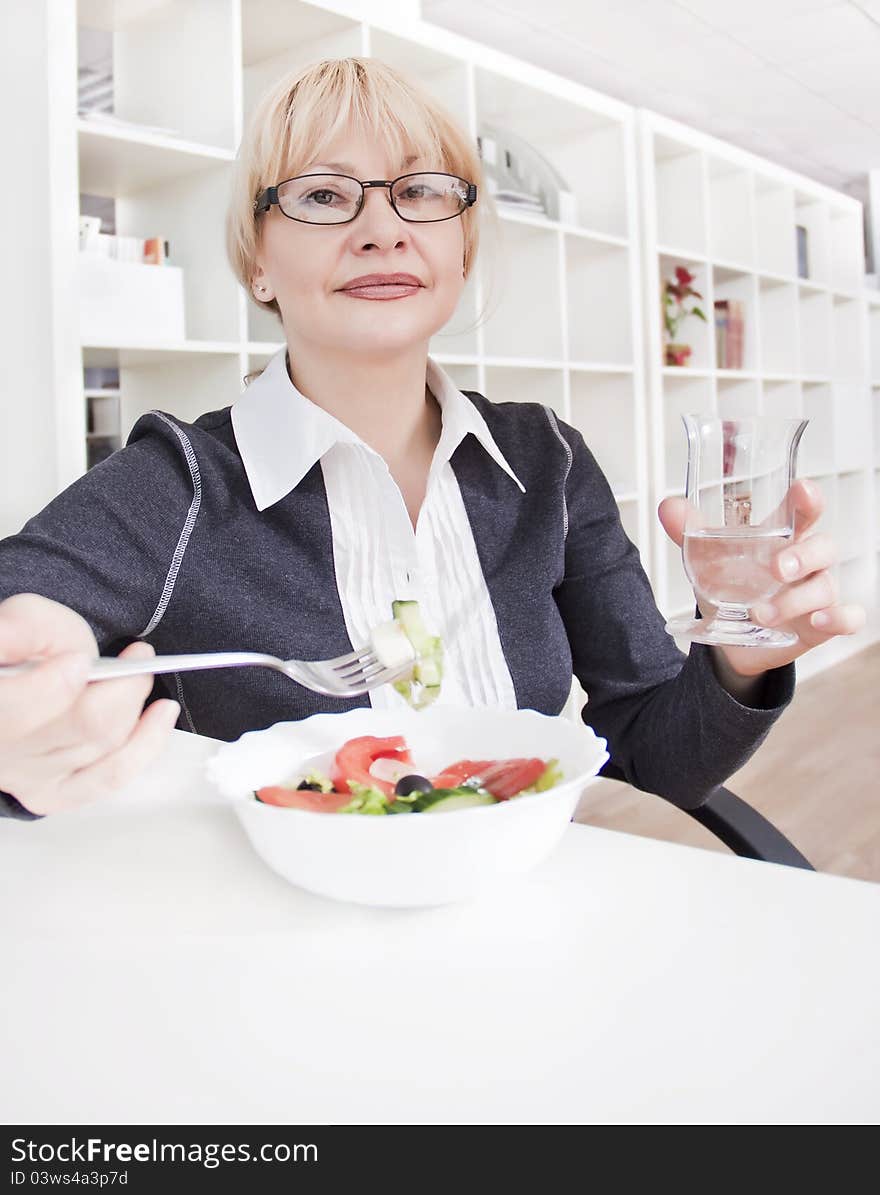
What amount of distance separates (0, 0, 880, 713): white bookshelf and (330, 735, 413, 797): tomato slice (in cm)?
90

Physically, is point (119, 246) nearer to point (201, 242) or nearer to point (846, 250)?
point (201, 242)

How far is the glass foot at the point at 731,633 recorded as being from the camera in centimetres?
80

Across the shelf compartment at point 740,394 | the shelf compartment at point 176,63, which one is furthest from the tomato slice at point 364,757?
the shelf compartment at point 740,394

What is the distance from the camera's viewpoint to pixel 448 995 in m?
0.52

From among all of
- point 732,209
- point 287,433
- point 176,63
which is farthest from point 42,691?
point 732,209

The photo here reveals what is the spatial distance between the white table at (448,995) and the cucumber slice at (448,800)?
0.06 metres

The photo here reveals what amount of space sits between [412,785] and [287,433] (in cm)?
64

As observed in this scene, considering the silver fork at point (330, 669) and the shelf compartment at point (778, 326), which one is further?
the shelf compartment at point (778, 326)

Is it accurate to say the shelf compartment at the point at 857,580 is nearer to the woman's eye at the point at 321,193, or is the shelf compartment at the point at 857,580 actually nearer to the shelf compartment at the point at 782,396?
the shelf compartment at the point at 782,396

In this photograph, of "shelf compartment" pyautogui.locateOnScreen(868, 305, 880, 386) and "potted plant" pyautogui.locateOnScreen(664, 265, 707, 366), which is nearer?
"potted plant" pyautogui.locateOnScreen(664, 265, 707, 366)

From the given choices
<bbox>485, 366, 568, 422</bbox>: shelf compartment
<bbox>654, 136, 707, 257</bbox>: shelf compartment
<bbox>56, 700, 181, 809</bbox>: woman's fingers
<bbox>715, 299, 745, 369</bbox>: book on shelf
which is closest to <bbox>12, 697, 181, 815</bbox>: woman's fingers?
<bbox>56, 700, 181, 809</bbox>: woman's fingers

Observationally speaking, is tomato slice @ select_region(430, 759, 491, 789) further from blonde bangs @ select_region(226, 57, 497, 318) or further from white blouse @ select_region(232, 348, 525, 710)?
blonde bangs @ select_region(226, 57, 497, 318)

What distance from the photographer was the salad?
63cm
